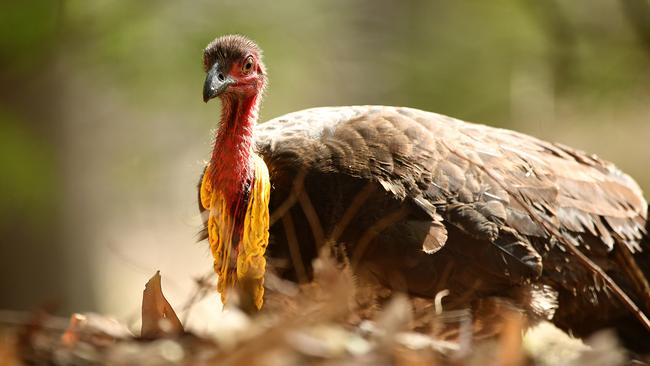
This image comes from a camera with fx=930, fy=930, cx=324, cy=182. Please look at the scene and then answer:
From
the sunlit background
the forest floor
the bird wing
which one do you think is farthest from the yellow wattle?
the forest floor

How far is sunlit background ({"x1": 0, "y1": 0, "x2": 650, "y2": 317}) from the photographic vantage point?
240 inches

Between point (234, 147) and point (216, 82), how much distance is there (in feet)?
0.86

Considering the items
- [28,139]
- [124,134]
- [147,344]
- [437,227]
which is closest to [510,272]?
[437,227]

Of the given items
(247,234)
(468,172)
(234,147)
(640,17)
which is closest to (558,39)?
(640,17)

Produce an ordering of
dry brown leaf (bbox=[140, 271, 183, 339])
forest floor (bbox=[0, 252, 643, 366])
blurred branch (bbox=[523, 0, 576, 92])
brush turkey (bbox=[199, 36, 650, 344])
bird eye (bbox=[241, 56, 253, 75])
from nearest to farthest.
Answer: forest floor (bbox=[0, 252, 643, 366]) → dry brown leaf (bbox=[140, 271, 183, 339]) → brush turkey (bbox=[199, 36, 650, 344]) → bird eye (bbox=[241, 56, 253, 75]) → blurred branch (bbox=[523, 0, 576, 92])

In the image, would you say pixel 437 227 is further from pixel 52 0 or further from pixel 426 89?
pixel 426 89

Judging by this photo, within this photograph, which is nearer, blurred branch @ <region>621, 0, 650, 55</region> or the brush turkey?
the brush turkey

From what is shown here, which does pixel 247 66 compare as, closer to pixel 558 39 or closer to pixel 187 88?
pixel 558 39

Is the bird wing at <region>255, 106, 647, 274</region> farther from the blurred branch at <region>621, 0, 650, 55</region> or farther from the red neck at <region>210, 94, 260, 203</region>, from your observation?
the blurred branch at <region>621, 0, 650, 55</region>

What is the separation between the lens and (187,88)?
7.11m

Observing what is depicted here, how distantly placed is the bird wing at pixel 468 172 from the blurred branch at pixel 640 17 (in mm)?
1554

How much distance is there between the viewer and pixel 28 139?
21.2 ft

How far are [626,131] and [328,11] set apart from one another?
10.8ft

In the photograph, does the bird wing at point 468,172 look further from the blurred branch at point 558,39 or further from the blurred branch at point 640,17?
the blurred branch at point 558,39
